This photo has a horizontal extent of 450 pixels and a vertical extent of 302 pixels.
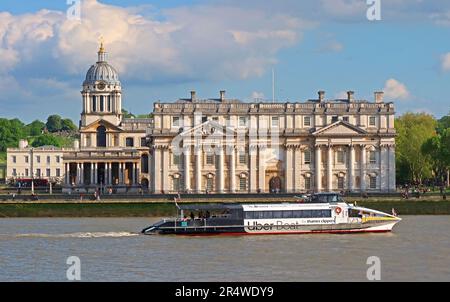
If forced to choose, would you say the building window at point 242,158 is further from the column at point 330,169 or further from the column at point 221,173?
the column at point 330,169

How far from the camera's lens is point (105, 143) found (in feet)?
541

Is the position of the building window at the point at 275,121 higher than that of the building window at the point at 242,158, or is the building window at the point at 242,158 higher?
the building window at the point at 275,121

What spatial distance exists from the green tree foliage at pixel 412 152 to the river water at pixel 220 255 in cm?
6312

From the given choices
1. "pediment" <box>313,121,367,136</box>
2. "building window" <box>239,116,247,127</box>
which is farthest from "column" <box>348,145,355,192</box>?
"building window" <box>239,116,247,127</box>

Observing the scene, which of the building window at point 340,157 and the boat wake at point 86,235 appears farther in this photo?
the building window at point 340,157

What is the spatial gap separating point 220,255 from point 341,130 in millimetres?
65349

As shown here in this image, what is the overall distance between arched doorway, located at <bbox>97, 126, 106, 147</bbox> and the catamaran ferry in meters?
86.9

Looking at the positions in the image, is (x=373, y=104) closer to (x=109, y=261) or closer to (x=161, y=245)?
(x=161, y=245)

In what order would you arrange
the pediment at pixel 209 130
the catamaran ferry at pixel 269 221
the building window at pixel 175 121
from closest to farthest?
1. the catamaran ferry at pixel 269 221
2. the pediment at pixel 209 130
3. the building window at pixel 175 121

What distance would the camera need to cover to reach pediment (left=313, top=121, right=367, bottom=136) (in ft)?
415

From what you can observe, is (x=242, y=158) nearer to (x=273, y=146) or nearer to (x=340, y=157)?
(x=273, y=146)

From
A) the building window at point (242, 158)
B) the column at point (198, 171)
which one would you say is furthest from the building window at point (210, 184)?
the building window at point (242, 158)

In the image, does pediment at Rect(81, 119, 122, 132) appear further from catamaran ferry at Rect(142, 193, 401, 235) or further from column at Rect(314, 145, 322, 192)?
catamaran ferry at Rect(142, 193, 401, 235)

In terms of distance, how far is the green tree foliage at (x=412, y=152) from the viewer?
480 ft
